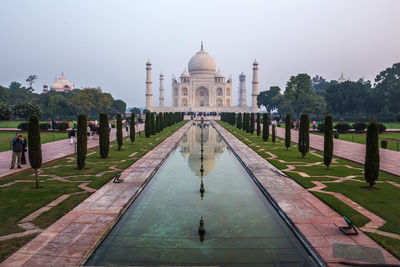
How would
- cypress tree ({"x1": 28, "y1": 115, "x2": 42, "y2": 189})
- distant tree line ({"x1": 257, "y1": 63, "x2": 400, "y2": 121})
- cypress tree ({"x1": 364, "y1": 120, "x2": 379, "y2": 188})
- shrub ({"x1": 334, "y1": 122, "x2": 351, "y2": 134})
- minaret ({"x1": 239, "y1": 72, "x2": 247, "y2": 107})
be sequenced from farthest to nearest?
minaret ({"x1": 239, "y1": 72, "x2": 247, "y2": 107})
distant tree line ({"x1": 257, "y1": 63, "x2": 400, "y2": 121})
shrub ({"x1": 334, "y1": 122, "x2": 351, "y2": 134})
cypress tree ({"x1": 28, "y1": 115, "x2": 42, "y2": 189})
cypress tree ({"x1": 364, "y1": 120, "x2": 379, "y2": 188})

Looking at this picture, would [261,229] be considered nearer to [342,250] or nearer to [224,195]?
[342,250]

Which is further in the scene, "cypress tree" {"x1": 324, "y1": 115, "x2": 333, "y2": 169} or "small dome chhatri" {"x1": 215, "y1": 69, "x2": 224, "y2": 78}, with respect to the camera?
"small dome chhatri" {"x1": 215, "y1": 69, "x2": 224, "y2": 78}

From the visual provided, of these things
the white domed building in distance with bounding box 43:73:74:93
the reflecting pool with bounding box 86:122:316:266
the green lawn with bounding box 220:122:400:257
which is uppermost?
the white domed building in distance with bounding box 43:73:74:93

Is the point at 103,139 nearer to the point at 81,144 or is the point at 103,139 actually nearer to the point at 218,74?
the point at 81,144

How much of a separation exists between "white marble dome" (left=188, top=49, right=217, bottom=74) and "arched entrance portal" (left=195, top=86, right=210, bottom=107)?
429 cm

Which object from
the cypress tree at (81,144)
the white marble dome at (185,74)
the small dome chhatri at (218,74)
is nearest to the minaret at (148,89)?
the white marble dome at (185,74)

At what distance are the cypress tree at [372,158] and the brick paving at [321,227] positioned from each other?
1628 millimetres

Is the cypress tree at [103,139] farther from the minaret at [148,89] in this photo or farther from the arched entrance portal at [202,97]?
the arched entrance portal at [202,97]

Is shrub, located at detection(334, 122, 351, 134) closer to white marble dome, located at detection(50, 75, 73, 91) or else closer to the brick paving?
the brick paving

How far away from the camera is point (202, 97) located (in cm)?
8044

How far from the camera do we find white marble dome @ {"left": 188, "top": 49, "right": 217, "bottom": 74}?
3049 inches

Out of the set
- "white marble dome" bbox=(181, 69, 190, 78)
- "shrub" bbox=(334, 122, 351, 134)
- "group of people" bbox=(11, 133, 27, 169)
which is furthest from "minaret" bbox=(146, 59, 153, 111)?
"group of people" bbox=(11, 133, 27, 169)

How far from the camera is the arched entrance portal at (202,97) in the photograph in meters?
79.2

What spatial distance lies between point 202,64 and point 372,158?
7136 cm
